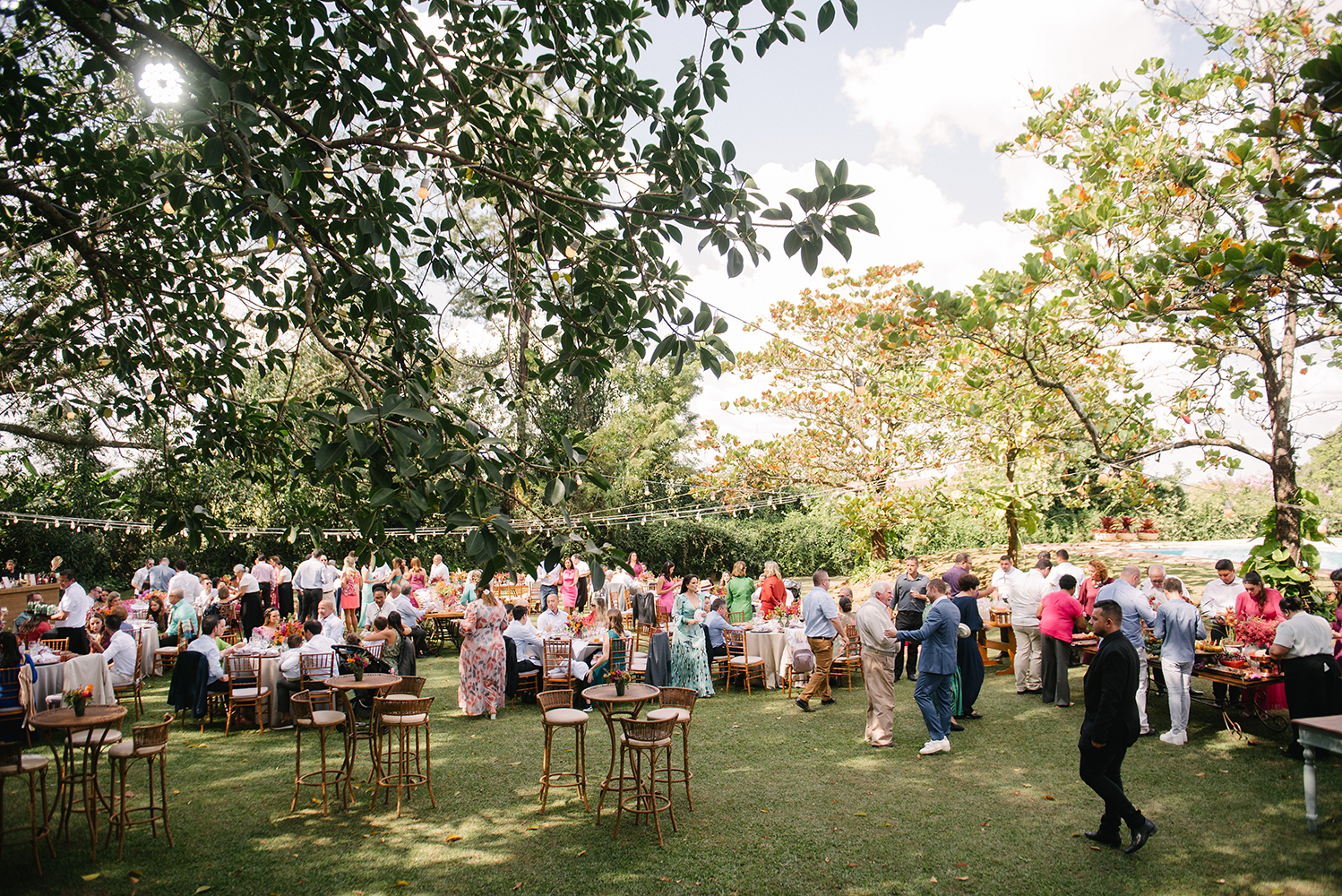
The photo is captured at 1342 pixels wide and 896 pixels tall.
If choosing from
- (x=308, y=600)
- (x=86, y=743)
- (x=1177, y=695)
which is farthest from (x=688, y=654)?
(x=308, y=600)

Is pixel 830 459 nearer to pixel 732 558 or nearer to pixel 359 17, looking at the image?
pixel 732 558

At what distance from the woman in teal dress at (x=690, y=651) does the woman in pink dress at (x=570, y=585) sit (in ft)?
21.8

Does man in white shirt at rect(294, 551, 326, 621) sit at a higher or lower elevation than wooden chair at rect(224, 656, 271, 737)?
higher

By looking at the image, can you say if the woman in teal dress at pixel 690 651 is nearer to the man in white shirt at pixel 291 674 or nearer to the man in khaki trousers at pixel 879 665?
the man in khaki trousers at pixel 879 665

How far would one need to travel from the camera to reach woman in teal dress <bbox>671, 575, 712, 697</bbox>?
393 inches

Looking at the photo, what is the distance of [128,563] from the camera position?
21250 millimetres

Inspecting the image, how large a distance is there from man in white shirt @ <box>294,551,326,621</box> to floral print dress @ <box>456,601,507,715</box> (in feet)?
21.6

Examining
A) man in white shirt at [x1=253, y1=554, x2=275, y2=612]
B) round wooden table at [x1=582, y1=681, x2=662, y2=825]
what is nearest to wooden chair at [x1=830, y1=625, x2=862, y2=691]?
Result: round wooden table at [x1=582, y1=681, x2=662, y2=825]

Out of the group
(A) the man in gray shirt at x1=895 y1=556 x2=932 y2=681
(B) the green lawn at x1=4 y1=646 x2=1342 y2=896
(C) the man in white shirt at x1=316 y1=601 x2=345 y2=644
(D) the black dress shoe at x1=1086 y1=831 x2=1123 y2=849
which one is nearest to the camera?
(B) the green lawn at x1=4 y1=646 x2=1342 y2=896

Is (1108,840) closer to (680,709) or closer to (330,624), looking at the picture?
(680,709)

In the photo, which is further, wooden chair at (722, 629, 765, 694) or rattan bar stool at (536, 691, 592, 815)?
wooden chair at (722, 629, 765, 694)

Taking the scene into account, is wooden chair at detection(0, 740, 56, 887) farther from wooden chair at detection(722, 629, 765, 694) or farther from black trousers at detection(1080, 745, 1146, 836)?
wooden chair at detection(722, 629, 765, 694)

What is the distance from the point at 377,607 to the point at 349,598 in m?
3.17

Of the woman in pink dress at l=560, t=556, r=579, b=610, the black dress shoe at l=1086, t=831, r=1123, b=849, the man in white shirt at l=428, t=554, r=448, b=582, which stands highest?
the man in white shirt at l=428, t=554, r=448, b=582
